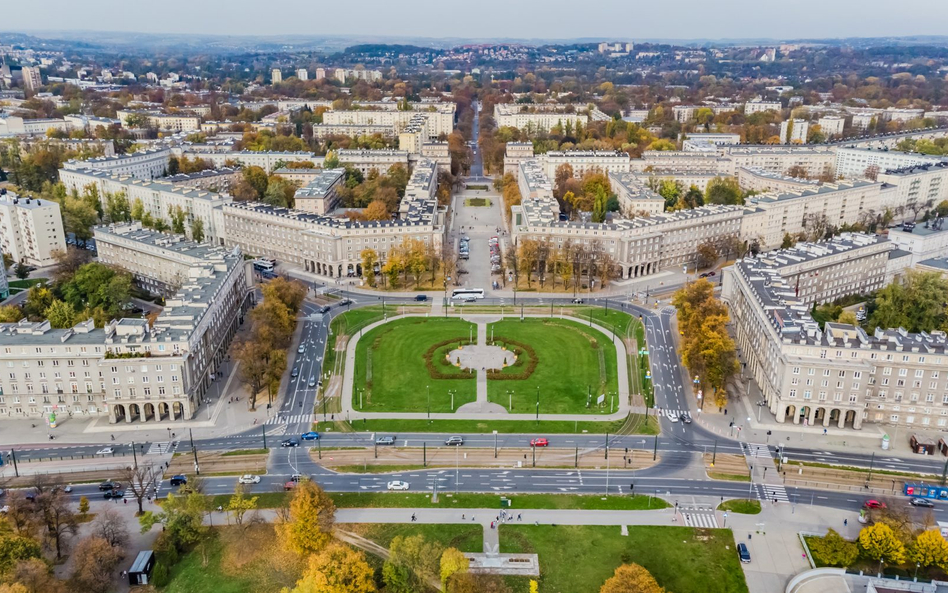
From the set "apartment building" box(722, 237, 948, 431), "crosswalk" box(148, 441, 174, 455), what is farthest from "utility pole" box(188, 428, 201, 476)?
"apartment building" box(722, 237, 948, 431)

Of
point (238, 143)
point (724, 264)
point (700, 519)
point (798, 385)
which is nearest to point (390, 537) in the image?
point (700, 519)

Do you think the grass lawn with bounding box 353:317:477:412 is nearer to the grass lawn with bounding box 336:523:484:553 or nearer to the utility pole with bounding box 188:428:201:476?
the utility pole with bounding box 188:428:201:476

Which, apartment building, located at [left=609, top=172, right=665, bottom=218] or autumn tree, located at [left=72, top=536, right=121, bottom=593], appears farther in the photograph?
apartment building, located at [left=609, top=172, right=665, bottom=218]

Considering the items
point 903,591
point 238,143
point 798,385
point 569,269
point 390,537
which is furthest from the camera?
point 238,143

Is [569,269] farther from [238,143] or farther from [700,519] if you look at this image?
[238,143]

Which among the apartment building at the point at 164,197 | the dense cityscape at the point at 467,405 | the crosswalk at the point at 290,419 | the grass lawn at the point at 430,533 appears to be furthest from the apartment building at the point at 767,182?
the grass lawn at the point at 430,533

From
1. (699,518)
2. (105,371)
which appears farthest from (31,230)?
(699,518)
